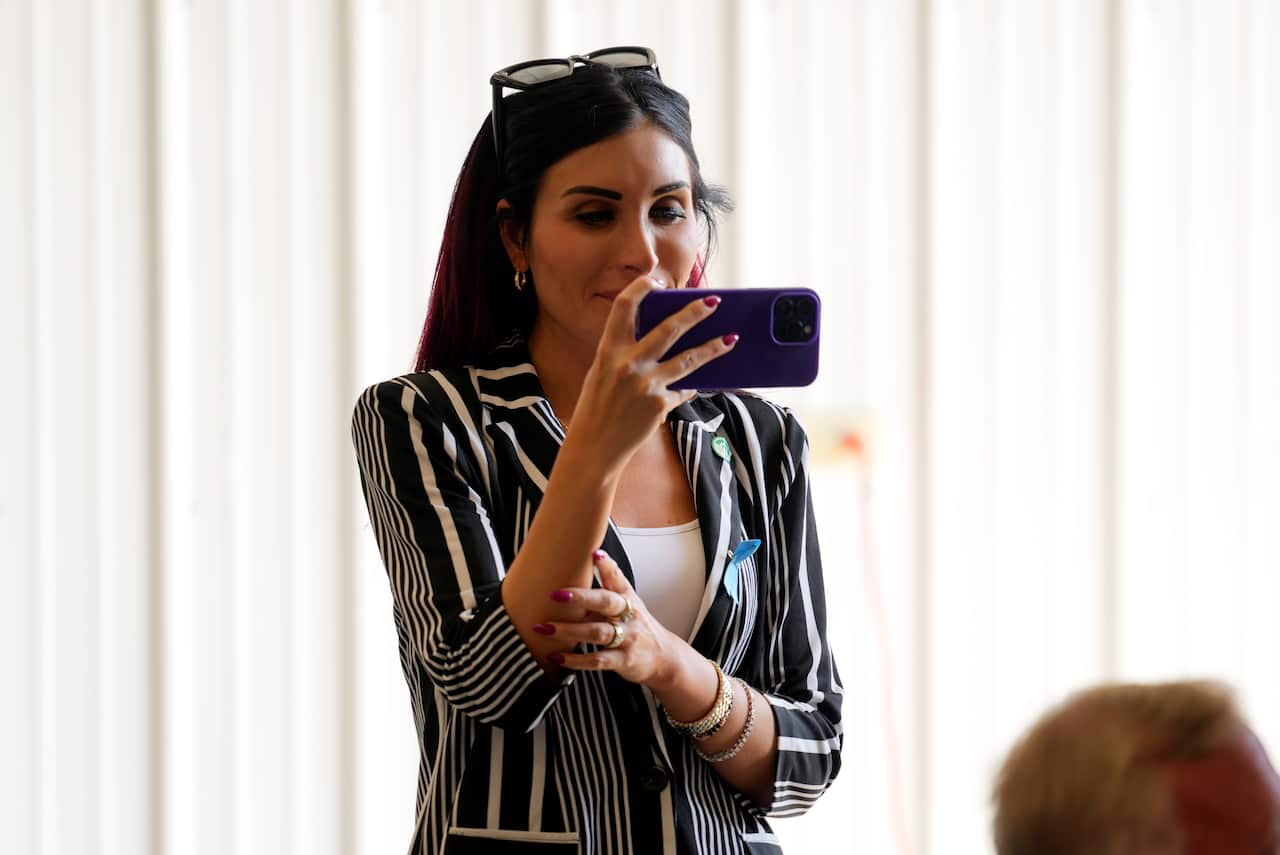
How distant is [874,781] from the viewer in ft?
8.84

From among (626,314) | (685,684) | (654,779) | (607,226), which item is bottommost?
(654,779)

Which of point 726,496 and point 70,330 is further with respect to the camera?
point 70,330

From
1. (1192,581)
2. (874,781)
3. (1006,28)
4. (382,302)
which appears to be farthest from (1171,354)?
(382,302)

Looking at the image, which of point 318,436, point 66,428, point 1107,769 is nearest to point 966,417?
point 318,436

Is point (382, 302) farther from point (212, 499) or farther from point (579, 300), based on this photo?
point (579, 300)

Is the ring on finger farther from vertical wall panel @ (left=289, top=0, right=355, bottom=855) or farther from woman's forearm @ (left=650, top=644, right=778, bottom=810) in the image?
vertical wall panel @ (left=289, top=0, right=355, bottom=855)

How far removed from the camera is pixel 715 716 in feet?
4.43

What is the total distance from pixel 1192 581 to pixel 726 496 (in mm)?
1661

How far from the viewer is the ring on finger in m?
1.25

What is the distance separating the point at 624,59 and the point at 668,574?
574 mm

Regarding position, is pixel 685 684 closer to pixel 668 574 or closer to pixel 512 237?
pixel 668 574

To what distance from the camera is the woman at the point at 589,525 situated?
4.14ft

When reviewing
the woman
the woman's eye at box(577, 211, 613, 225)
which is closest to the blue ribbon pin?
the woman

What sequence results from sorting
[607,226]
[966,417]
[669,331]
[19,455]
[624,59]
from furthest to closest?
[966,417] < [19,455] < [624,59] < [607,226] < [669,331]
